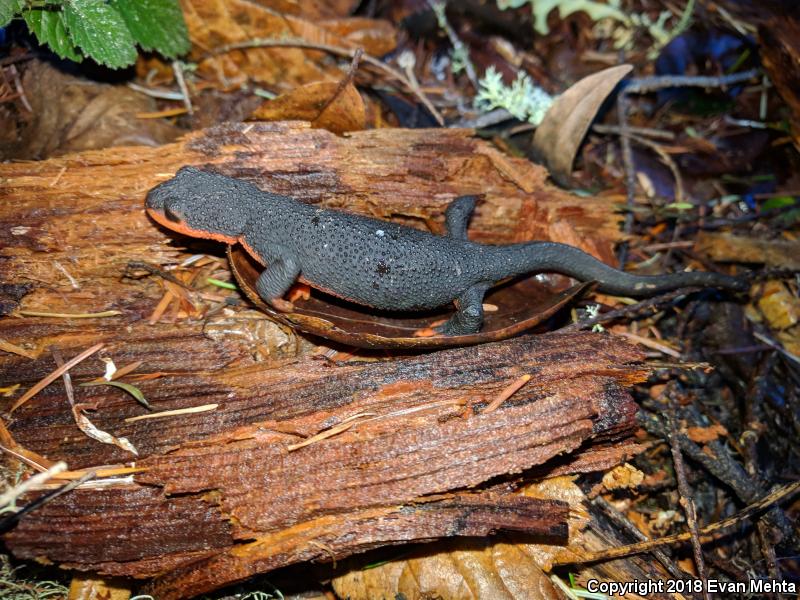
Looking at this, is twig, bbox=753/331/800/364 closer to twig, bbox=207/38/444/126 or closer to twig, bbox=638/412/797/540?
twig, bbox=638/412/797/540

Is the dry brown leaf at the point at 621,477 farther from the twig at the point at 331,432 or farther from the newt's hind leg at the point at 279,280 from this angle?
the newt's hind leg at the point at 279,280

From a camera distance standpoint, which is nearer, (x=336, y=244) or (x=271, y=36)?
(x=336, y=244)

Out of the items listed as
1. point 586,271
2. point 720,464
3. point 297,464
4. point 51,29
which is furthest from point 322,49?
point 720,464

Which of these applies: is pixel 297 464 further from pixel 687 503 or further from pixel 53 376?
pixel 687 503

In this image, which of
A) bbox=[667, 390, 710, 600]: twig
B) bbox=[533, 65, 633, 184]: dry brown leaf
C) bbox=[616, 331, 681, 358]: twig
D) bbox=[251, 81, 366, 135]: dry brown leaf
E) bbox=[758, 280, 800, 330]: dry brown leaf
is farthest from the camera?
bbox=[533, 65, 633, 184]: dry brown leaf

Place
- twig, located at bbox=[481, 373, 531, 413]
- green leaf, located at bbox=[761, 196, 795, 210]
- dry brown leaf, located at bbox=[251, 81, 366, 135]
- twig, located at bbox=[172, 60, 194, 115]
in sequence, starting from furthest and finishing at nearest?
green leaf, located at bbox=[761, 196, 795, 210]
twig, located at bbox=[172, 60, 194, 115]
dry brown leaf, located at bbox=[251, 81, 366, 135]
twig, located at bbox=[481, 373, 531, 413]

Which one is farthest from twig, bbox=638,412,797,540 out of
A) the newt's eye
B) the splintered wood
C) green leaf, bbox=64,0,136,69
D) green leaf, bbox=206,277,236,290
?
green leaf, bbox=64,0,136,69

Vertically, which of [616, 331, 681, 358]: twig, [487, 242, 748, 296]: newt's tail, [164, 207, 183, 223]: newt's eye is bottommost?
[616, 331, 681, 358]: twig

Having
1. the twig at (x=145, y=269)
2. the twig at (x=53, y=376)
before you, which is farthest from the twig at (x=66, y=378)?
the twig at (x=145, y=269)
